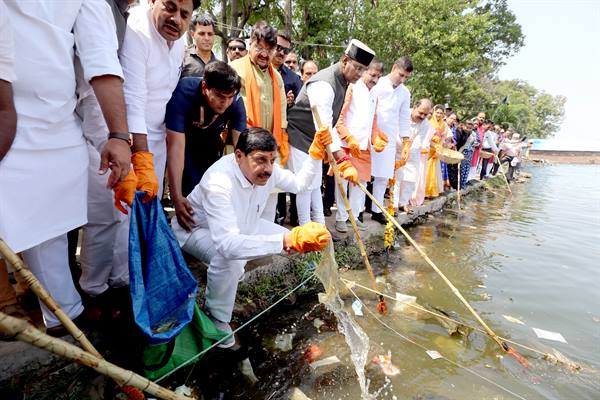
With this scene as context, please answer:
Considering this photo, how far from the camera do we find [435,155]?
7.39m

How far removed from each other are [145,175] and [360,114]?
120 inches

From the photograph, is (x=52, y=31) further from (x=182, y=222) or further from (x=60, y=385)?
(x=60, y=385)

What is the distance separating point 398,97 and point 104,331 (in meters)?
4.54

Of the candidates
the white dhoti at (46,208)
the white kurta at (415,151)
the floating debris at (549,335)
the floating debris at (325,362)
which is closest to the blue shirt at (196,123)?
the white dhoti at (46,208)

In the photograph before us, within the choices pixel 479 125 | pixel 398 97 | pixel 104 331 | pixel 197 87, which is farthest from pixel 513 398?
pixel 479 125

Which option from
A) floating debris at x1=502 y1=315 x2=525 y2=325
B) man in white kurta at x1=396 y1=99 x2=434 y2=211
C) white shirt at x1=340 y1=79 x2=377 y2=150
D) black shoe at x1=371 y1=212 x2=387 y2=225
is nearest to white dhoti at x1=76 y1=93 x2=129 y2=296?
white shirt at x1=340 y1=79 x2=377 y2=150

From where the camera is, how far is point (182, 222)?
2.57 m

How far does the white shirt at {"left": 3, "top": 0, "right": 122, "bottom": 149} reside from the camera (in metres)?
1.44

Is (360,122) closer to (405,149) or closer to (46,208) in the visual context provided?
(405,149)

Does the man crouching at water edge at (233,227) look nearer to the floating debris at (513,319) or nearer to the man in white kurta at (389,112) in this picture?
the floating debris at (513,319)

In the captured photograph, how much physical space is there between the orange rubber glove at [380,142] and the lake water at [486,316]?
1.49 metres

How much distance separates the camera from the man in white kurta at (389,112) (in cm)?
486

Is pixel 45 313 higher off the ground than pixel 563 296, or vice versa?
pixel 45 313

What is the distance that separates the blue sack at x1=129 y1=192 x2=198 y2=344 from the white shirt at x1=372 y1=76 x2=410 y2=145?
12.5 ft
